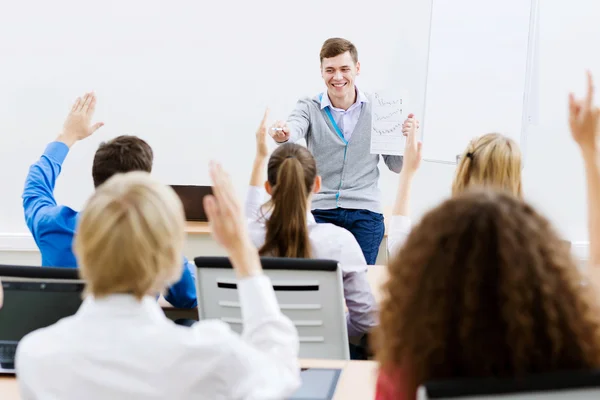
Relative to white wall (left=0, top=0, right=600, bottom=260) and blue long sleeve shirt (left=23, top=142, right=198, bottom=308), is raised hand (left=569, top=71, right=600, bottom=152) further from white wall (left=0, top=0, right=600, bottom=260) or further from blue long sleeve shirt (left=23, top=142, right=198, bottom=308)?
white wall (left=0, top=0, right=600, bottom=260)

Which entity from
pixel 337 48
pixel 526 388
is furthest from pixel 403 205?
pixel 337 48

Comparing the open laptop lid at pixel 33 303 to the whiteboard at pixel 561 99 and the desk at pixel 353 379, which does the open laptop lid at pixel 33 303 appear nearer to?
the desk at pixel 353 379

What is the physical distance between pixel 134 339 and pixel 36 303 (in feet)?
2.36

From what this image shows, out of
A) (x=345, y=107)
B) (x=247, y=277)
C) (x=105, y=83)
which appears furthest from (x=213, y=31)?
(x=247, y=277)

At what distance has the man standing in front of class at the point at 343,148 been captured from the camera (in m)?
3.90

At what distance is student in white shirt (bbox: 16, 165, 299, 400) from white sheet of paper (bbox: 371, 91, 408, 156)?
7.98 feet

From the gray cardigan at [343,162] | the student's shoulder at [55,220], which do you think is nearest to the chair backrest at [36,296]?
the student's shoulder at [55,220]

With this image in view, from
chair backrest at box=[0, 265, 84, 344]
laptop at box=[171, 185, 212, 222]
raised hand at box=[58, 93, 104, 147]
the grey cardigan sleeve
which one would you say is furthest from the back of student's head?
laptop at box=[171, 185, 212, 222]

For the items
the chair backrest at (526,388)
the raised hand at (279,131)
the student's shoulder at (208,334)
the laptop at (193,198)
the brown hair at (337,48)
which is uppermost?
the brown hair at (337,48)

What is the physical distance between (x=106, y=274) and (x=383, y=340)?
47cm

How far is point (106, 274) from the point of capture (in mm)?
1213

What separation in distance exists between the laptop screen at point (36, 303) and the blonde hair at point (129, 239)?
58cm

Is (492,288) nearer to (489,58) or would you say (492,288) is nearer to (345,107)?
(345,107)

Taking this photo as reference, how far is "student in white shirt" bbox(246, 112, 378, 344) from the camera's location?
7.79 ft
